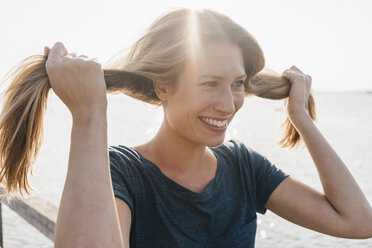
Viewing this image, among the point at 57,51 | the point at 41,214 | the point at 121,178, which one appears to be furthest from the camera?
the point at 41,214

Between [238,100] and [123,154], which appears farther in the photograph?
[238,100]

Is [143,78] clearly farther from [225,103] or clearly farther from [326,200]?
[326,200]

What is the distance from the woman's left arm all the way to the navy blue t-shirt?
0.12 meters

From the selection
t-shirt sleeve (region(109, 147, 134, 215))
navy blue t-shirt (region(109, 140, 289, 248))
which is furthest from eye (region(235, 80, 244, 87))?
t-shirt sleeve (region(109, 147, 134, 215))

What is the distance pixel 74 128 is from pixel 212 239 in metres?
0.87

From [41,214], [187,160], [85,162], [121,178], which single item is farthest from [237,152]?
[41,214]

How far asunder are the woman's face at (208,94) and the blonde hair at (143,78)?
7 cm

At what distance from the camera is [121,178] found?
1746 mm

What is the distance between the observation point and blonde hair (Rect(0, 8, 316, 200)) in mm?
1617

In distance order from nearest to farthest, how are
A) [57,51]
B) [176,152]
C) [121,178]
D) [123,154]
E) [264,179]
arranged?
[57,51] < [121,178] < [123,154] < [176,152] < [264,179]


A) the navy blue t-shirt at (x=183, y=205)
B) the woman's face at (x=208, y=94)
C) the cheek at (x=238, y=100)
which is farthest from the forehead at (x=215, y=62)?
the navy blue t-shirt at (x=183, y=205)

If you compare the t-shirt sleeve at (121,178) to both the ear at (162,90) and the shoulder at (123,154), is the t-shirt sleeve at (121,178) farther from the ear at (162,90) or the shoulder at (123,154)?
the ear at (162,90)

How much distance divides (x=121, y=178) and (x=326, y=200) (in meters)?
1.15

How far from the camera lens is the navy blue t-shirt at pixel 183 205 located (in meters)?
1.80
